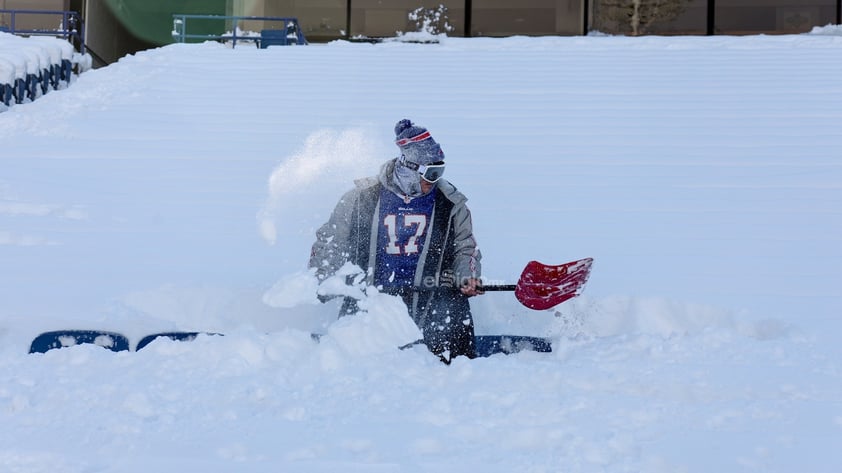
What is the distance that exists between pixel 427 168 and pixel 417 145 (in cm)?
13

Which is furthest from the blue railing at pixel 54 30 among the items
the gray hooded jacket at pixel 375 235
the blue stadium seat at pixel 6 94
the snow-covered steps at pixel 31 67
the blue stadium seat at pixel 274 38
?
the gray hooded jacket at pixel 375 235

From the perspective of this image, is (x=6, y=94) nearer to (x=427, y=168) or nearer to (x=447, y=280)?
(x=427, y=168)

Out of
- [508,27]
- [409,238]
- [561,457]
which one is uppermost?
[508,27]

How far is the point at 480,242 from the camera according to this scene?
657cm

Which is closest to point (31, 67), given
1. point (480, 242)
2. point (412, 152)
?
point (480, 242)

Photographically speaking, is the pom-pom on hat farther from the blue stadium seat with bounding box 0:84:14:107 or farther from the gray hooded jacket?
the blue stadium seat with bounding box 0:84:14:107

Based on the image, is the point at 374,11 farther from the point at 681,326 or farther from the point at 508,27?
the point at 681,326

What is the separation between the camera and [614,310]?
5.29 metres

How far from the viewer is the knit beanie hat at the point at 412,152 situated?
467cm

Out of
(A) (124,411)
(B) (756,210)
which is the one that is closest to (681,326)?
(B) (756,210)

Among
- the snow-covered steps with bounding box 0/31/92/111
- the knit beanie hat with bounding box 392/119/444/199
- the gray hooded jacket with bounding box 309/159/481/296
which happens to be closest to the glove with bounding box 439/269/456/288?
the gray hooded jacket with bounding box 309/159/481/296

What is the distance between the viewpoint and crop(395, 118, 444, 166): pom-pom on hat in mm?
4664

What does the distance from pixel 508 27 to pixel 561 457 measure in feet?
52.5

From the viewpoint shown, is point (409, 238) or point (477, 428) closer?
point (477, 428)
